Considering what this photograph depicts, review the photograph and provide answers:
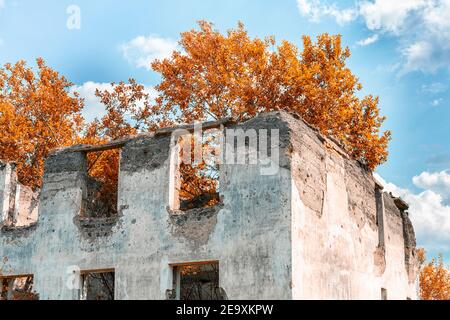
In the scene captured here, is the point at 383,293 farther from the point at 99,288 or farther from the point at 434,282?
the point at 434,282

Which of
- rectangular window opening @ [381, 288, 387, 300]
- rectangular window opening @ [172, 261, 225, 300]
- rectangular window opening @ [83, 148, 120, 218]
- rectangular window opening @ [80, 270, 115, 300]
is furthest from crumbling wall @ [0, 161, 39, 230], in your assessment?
rectangular window opening @ [381, 288, 387, 300]

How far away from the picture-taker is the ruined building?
10062 mm

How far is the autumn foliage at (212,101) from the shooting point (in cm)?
1728

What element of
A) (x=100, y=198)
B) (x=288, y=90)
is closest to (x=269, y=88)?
(x=288, y=90)

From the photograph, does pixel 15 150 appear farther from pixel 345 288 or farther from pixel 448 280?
pixel 448 280

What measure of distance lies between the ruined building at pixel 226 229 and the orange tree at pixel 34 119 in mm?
6924

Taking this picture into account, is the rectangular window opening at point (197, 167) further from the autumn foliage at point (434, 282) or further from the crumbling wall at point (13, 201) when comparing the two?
the autumn foliage at point (434, 282)

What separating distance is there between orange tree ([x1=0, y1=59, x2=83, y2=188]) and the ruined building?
22.7ft

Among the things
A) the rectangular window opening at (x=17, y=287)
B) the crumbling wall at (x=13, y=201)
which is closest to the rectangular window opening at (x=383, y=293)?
the rectangular window opening at (x=17, y=287)

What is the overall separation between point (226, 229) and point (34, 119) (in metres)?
12.9

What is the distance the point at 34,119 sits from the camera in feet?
70.6

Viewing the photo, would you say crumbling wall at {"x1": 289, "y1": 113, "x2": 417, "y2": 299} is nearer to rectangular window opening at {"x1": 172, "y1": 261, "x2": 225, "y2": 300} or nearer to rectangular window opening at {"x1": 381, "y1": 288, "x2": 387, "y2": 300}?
rectangular window opening at {"x1": 381, "y1": 288, "x2": 387, "y2": 300}

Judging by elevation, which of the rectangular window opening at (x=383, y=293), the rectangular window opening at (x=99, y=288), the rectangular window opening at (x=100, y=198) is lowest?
the rectangular window opening at (x=383, y=293)
